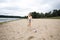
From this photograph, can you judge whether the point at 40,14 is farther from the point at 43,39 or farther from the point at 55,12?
the point at 43,39

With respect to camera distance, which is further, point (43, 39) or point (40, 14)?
point (40, 14)

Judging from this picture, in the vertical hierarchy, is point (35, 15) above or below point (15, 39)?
below

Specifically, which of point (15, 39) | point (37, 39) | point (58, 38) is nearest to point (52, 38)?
point (58, 38)

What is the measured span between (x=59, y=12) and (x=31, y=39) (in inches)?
3482

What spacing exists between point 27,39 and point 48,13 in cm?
9527

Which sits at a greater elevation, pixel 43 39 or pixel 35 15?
pixel 43 39

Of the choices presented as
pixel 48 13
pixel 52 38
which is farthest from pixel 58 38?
pixel 48 13

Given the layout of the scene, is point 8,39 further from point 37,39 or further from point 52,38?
point 52,38

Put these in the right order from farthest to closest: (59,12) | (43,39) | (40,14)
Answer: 1. (40,14)
2. (59,12)
3. (43,39)

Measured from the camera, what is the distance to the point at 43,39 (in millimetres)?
9008

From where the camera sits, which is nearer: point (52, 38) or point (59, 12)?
point (52, 38)

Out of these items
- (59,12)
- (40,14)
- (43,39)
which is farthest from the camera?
(40,14)

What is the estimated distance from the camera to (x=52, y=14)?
100m

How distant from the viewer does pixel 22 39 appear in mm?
9211
